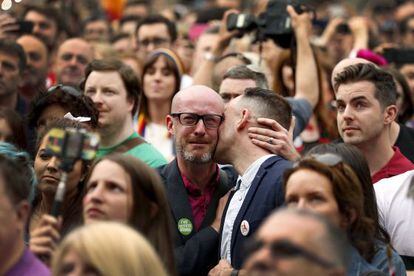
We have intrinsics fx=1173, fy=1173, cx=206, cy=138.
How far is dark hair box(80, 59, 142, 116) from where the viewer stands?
9.29 metres

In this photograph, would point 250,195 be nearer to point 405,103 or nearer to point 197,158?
point 197,158

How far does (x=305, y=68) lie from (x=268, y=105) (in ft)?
7.36

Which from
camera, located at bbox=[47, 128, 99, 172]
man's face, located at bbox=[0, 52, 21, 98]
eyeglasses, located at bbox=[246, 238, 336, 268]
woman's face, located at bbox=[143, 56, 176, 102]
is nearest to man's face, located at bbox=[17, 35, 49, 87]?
man's face, located at bbox=[0, 52, 21, 98]

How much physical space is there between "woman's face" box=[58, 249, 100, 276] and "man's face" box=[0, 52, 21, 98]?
5615 millimetres

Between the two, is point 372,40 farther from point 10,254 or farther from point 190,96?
point 10,254

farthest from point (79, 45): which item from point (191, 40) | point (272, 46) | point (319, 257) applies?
point (319, 257)

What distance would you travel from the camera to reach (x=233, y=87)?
8.74 metres

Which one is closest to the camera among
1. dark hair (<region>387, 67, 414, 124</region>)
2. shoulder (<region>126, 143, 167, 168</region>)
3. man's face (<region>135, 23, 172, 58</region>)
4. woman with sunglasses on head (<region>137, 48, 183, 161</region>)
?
shoulder (<region>126, 143, 167, 168</region>)

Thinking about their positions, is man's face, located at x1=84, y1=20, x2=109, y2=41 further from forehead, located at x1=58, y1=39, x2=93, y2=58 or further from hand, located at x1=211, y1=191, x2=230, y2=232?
hand, located at x1=211, y1=191, x2=230, y2=232

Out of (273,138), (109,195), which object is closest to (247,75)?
(273,138)

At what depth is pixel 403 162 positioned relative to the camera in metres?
8.09

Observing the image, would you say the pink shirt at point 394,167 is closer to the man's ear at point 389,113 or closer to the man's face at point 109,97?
the man's ear at point 389,113

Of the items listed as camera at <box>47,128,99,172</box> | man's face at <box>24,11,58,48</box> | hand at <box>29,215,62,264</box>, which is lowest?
hand at <box>29,215,62,264</box>

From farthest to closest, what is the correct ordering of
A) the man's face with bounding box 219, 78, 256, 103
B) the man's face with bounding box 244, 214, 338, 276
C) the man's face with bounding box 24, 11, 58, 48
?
1. the man's face with bounding box 24, 11, 58, 48
2. the man's face with bounding box 219, 78, 256, 103
3. the man's face with bounding box 244, 214, 338, 276
